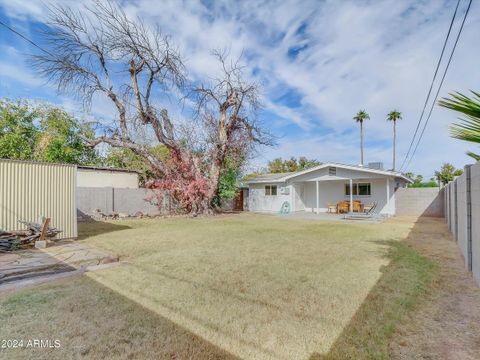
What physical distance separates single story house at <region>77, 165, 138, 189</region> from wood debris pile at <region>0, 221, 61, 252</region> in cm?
975

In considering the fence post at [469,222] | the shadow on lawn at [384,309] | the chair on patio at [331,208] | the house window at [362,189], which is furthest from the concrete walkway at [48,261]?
the house window at [362,189]

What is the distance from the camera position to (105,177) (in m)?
17.2

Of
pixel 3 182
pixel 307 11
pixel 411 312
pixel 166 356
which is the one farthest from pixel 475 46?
pixel 3 182

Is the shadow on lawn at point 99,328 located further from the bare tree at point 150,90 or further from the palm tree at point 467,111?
the bare tree at point 150,90

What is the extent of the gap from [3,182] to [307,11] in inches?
419

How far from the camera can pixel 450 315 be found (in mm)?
3195

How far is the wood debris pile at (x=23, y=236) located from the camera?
644 cm

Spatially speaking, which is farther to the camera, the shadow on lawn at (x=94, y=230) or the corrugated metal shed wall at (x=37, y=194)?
the shadow on lawn at (x=94, y=230)

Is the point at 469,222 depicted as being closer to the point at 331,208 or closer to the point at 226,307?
the point at 226,307

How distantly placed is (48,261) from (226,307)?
168 inches

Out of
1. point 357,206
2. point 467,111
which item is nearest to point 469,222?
Result: point 467,111

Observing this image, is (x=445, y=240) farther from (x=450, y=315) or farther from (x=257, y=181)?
(x=257, y=181)

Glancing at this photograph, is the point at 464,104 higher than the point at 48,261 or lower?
higher

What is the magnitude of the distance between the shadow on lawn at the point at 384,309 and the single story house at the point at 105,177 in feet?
54.4
